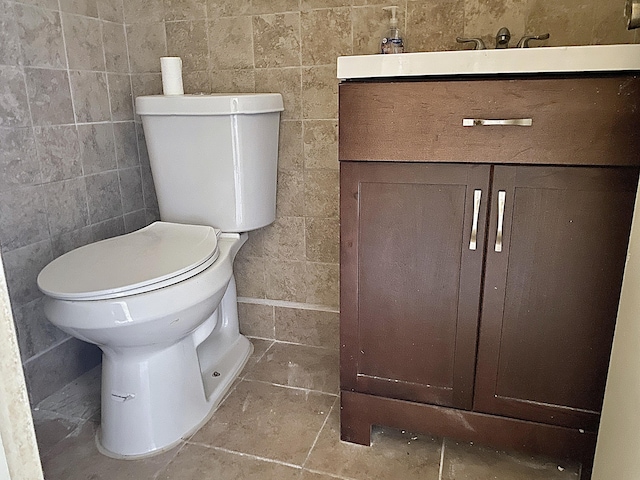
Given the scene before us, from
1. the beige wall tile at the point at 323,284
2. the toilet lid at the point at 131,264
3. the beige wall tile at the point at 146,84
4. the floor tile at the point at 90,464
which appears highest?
the beige wall tile at the point at 146,84

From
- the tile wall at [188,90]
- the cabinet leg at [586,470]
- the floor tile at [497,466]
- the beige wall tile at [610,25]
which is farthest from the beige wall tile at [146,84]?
the cabinet leg at [586,470]

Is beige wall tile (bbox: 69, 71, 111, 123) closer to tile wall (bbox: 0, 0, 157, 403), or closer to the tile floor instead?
tile wall (bbox: 0, 0, 157, 403)

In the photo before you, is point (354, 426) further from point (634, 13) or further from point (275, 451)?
point (634, 13)

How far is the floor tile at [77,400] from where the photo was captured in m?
1.42

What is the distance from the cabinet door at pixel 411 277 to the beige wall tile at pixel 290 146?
21.5 inches

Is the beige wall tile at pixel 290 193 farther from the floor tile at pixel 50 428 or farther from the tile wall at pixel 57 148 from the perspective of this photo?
the floor tile at pixel 50 428

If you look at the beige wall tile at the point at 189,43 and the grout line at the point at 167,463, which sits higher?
the beige wall tile at the point at 189,43

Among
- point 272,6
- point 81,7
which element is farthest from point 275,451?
point 81,7

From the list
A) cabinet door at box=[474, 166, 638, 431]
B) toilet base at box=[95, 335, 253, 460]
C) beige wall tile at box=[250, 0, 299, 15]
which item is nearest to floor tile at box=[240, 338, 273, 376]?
toilet base at box=[95, 335, 253, 460]

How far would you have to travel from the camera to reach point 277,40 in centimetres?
154

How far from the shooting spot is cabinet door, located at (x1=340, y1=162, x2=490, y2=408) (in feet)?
3.44

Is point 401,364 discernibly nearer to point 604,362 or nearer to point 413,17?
point 604,362

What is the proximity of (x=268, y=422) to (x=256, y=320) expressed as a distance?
50 cm

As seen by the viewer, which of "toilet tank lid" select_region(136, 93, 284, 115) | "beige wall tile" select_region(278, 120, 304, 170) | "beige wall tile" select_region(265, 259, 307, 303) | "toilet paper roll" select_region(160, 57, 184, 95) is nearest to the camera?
"toilet tank lid" select_region(136, 93, 284, 115)
